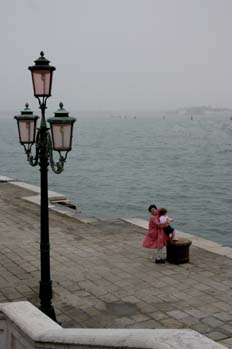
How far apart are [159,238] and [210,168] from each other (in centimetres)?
4130

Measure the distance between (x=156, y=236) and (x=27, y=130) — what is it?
162 inches

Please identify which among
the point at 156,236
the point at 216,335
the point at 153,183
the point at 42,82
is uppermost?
the point at 42,82

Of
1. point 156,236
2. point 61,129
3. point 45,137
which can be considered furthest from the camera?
point 156,236

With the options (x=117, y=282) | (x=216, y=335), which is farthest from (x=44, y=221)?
(x=216, y=335)

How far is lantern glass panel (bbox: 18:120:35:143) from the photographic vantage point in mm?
8500

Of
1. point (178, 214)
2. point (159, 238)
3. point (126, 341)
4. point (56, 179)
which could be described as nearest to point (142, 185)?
point (56, 179)

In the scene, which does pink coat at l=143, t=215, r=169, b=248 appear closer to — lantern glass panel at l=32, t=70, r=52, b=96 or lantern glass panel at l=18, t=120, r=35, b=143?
lantern glass panel at l=18, t=120, r=35, b=143

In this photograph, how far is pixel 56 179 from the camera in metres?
44.2

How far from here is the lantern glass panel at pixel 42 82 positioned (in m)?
7.81

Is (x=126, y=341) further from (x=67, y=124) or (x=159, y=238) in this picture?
(x=159, y=238)

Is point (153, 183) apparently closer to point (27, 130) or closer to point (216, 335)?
point (27, 130)

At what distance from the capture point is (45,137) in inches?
316

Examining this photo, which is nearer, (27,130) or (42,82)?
(42,82)

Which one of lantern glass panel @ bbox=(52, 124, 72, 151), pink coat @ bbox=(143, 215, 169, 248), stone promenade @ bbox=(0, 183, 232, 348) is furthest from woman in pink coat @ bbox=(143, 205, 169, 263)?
lantern glass panel @ bbox=(52, 124, 72, 151)
